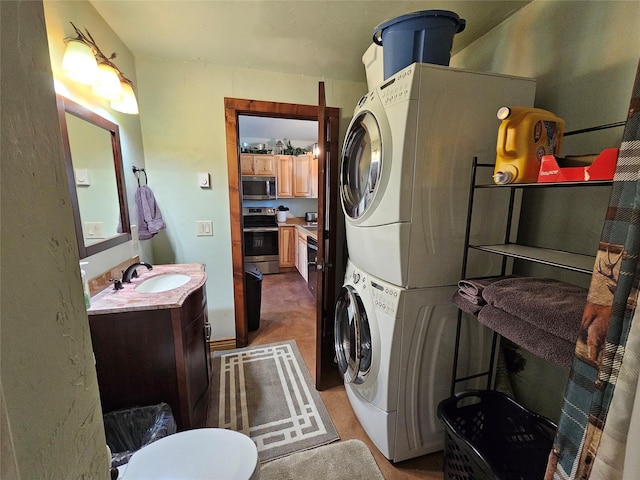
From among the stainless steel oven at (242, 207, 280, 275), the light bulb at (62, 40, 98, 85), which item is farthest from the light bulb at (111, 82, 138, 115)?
the stainless steel oven at (242, 207, 280, 275)

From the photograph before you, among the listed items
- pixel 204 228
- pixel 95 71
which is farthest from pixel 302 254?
pixel 95 71

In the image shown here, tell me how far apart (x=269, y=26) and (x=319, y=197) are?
3.26ft

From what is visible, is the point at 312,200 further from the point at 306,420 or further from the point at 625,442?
the point at 625,442

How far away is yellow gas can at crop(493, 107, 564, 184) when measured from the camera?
93 centimetres

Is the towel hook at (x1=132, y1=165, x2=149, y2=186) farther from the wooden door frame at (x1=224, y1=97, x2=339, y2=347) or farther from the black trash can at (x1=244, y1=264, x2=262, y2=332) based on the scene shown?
the black trash can at (x1=244, y1=264, x2=262, y2=332)

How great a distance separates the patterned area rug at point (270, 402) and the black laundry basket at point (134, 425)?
426 mm

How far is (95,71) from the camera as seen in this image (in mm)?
1231

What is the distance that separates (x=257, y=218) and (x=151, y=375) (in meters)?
3.15

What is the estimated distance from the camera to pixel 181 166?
82.3 inches

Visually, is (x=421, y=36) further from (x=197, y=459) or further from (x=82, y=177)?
(x=197, y=459)

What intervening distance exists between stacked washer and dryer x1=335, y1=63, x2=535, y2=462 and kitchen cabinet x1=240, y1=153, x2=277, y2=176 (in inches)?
127

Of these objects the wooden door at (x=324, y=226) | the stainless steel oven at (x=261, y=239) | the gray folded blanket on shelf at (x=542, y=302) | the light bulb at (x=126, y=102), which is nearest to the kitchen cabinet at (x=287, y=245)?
the stainless steel oven at (x=261, y=239)

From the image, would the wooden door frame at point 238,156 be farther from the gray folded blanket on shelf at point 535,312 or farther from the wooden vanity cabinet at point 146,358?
the gray folded blanket on shelf at point 535,312

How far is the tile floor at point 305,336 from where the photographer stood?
136 cm
